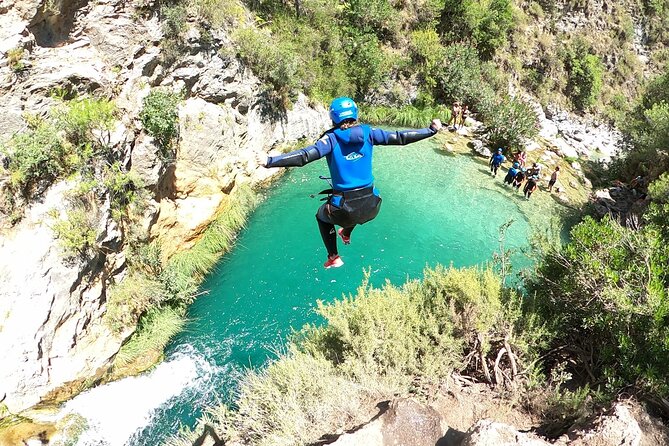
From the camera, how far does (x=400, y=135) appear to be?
15.7ft

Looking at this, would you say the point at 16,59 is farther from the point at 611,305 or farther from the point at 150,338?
the point at 611,305

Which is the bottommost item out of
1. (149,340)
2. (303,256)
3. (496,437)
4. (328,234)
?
(149,340)

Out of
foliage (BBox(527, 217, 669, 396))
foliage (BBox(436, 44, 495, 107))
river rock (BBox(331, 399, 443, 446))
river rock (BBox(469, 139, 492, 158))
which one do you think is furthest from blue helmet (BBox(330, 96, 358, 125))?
foliage (BBox(436, 44, 495, 107))

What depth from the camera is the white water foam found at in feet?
24.1

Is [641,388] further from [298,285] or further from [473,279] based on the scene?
[298,285]

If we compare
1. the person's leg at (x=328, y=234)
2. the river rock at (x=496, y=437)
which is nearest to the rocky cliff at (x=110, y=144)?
the person's leg at (x=328, y=234)

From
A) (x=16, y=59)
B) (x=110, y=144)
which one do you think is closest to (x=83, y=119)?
(x=110, y=144)

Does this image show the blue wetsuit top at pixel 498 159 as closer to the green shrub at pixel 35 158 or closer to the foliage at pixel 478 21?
the foliage at pixel 478 21

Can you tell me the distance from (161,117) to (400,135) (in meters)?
8.05

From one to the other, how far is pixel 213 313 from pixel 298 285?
90.5 inches

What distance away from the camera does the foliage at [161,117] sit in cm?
1033

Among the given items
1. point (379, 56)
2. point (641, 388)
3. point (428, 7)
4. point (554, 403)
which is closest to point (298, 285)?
point (554, 403)

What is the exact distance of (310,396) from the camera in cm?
564

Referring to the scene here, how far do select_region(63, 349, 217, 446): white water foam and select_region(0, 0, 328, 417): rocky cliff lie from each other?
1.46 feet
